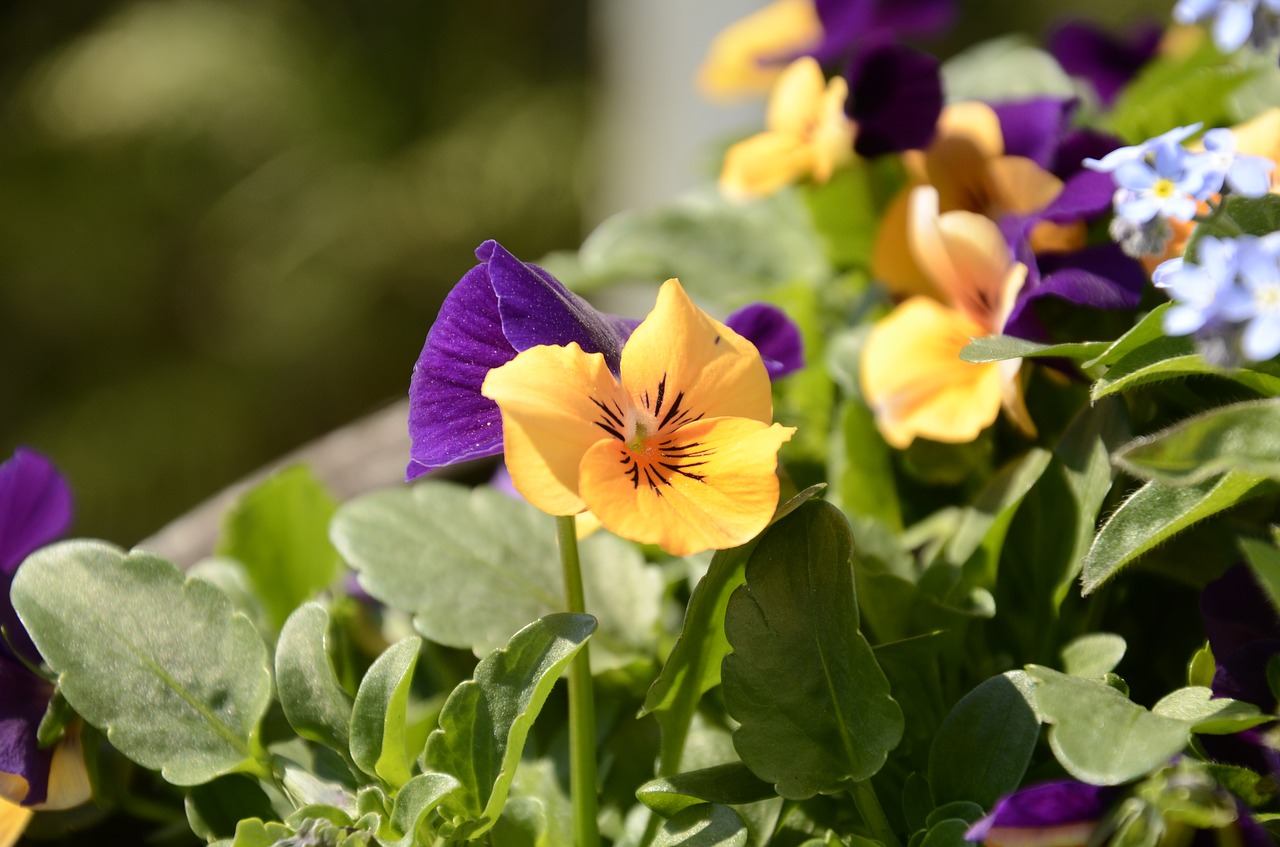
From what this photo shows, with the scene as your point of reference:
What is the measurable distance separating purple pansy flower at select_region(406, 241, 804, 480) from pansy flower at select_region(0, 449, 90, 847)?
169mm

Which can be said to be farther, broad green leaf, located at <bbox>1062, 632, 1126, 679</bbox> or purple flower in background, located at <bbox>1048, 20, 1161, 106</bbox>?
purple flower in background, located at <bbox>1048, 20, 1161, 106</bbox>

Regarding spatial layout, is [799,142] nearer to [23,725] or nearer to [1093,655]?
[1093,655]

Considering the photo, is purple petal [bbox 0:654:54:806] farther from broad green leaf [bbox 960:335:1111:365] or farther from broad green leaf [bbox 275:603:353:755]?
broad green leaf [bbox 960:335:1111:365]

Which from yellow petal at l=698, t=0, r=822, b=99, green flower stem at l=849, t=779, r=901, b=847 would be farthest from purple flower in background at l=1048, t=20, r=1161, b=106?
green flower stem at l=849, t=779, r=901, b=847

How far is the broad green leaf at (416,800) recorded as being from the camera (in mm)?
316

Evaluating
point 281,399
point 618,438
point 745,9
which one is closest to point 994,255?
point 618,438

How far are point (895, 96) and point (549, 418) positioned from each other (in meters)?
0.29

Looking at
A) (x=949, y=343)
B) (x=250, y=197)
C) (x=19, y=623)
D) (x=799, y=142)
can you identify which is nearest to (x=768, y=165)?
(x=799, y=142)

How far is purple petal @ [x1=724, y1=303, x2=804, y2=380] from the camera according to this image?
0.39m

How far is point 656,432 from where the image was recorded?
12.9 inches

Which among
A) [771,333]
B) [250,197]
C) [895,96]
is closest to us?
[771,333]

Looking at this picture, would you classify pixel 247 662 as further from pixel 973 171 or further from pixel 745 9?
pixel 745 9

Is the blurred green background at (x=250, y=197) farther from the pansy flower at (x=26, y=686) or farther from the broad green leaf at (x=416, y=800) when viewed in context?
the broad green leaf at (x=416, y=800)

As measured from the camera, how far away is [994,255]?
43 cm
